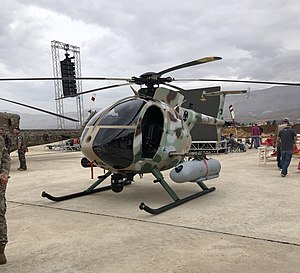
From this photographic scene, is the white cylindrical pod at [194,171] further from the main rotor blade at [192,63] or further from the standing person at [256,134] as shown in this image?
the standing person at [256,134]

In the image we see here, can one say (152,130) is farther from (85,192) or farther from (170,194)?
(85,192)

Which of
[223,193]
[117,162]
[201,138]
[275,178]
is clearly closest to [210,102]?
[201,138]

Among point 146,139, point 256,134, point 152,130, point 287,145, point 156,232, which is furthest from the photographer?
point 256,134

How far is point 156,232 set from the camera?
4.85 metres

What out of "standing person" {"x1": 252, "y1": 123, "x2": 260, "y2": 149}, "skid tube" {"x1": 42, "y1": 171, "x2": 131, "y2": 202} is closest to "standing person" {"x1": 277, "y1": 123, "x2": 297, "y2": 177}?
"skid tube" {"x1": 42, "y1": 171, "x2": 131, "y2": 202}

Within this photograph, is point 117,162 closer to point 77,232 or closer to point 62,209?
point 62,209

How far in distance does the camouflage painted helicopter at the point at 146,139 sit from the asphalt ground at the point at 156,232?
0.47 meters

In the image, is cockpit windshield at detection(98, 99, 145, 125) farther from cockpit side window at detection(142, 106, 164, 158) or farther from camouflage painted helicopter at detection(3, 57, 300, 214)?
cockpit side window at detection(142, 106, 164, 158)

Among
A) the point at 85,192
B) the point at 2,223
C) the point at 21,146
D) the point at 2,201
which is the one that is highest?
the point at 21,146

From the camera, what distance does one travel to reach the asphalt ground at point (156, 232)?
3748 millimetres

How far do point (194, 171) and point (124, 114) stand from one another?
1758 millimetres

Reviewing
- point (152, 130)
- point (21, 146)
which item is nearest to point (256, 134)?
point (21, 146)

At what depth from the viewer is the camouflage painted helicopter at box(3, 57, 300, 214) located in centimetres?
636

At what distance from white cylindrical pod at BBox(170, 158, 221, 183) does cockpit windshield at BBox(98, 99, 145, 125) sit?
1264 mm
